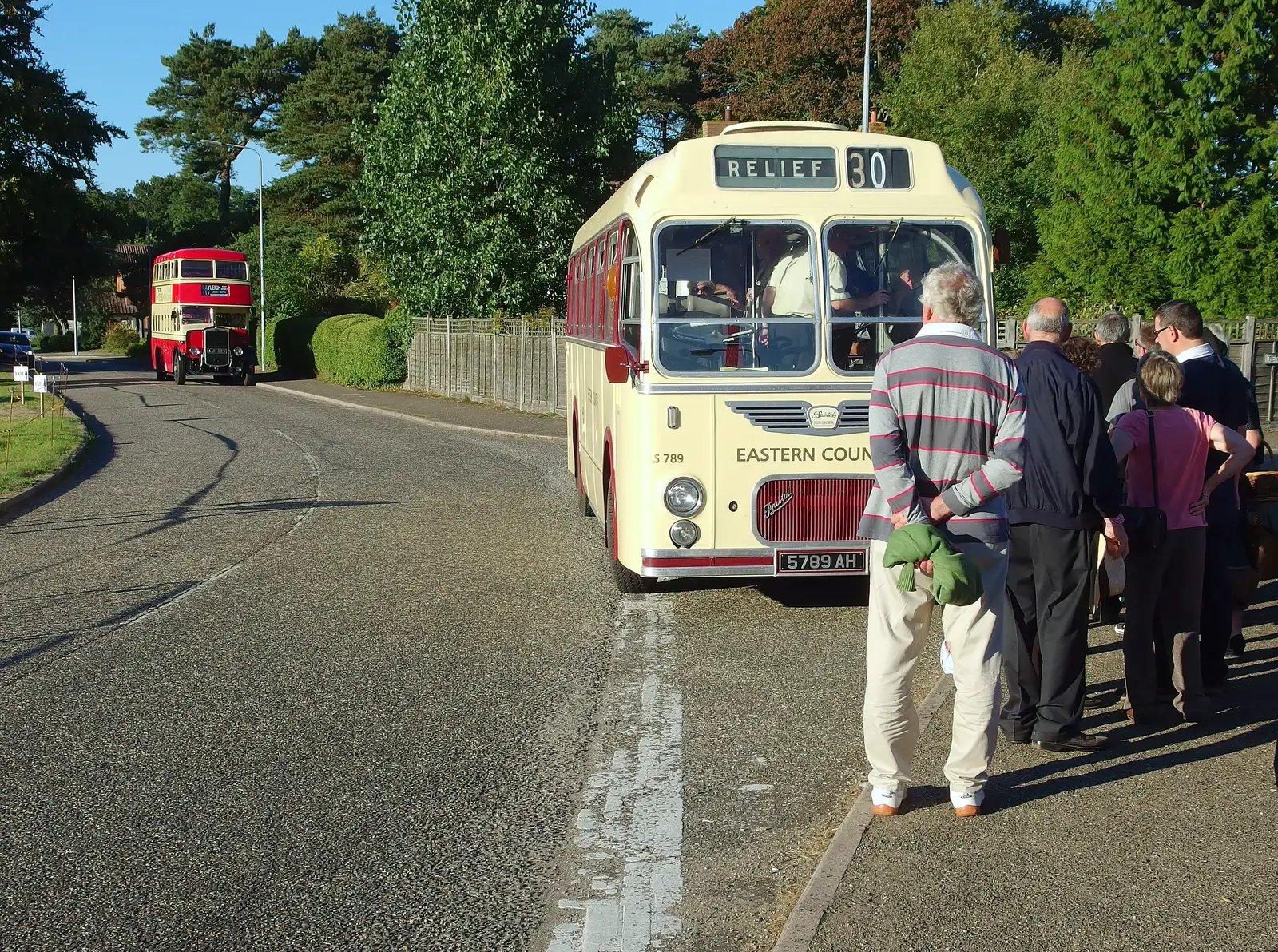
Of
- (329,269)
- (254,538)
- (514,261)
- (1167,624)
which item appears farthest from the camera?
(329,269)

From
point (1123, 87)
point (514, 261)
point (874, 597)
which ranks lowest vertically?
point (874, 597)

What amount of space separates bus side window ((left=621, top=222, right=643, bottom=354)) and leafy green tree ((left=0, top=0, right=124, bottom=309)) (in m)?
45.8

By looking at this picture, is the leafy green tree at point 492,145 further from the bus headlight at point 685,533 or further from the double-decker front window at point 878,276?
the bus headlight at point 685,533

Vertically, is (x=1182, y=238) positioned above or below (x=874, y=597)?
above

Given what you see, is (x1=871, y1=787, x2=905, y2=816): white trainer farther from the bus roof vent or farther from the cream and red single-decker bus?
the bus roof vent

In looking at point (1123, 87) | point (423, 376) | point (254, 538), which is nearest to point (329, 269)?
point (423, 376)

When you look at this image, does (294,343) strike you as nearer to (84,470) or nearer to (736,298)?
(84,470)

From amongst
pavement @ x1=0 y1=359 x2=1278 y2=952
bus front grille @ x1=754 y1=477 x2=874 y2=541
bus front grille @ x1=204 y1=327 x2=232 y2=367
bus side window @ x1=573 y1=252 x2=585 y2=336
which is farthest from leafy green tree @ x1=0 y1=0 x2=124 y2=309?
bus front grille @ x1=754 y1=477 x2=874 y2=541

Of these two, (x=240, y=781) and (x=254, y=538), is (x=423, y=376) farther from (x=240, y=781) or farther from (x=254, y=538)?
(x=240, y=781)

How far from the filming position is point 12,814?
202 inches

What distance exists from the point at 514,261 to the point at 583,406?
62.8ft

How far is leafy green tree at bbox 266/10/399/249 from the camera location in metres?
60.1

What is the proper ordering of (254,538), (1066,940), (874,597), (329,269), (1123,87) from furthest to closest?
(329,269) → (1123,87) → (254,538) → (874,597) → (1066,940)

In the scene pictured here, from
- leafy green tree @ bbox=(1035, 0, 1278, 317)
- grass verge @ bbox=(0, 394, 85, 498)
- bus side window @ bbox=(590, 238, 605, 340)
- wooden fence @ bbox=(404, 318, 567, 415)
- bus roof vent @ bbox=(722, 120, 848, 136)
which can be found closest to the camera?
bus roof vent @ bbox=(722, 120, 848, 136)
